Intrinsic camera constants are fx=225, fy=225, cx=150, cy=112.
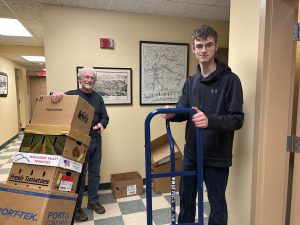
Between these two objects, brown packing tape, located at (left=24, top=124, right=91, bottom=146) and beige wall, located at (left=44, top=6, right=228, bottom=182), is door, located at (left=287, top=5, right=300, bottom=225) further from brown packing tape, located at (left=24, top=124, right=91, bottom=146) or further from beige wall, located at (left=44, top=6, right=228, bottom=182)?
beige wall, located at (left=44, top=6, right=228, bottom=182)

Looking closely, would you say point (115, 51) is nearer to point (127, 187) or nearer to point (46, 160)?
point (127, 187)

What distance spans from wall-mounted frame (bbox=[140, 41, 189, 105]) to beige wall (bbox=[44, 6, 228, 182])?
84 millimetres

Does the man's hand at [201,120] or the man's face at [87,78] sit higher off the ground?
the man's face at [87,78]

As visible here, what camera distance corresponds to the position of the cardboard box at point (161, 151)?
109 inches

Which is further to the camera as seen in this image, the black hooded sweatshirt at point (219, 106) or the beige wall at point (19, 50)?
the beige wall at point (19, 50)

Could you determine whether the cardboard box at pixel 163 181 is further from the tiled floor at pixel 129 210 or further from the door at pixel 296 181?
the door at pixel 296 181

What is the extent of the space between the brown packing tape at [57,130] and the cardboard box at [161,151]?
146cm

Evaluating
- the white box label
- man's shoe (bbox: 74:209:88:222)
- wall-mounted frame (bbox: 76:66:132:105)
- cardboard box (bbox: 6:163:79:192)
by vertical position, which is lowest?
man's shoe (bbox: 74:209:88:222)

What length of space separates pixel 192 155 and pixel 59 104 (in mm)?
922

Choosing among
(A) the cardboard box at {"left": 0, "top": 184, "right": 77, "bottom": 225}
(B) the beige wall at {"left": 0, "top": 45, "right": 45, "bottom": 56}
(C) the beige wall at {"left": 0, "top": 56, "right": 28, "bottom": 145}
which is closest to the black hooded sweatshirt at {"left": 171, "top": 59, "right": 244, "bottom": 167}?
(A) the cardboard box at {"left": 0, "top": 184, "right": 77, "bottom": 225}

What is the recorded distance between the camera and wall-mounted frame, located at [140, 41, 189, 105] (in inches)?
121

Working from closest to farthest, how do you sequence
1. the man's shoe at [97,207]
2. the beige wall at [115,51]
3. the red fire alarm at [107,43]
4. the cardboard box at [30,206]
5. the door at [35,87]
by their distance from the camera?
the cardboard box at [30,206], the man's shoe at [97,207], the beige wall at [115,51], the red fire alarm at [107,43], the door at [35,87]

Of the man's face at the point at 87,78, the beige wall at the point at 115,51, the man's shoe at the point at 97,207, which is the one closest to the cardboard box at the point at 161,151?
the beige wall at the point at 115,51

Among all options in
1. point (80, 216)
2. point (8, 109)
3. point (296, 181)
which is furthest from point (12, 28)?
point (296, 181)
